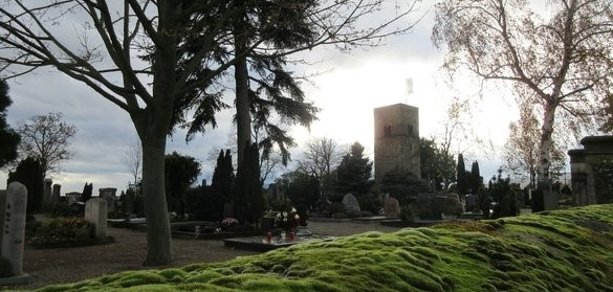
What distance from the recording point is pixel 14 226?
9289 mm

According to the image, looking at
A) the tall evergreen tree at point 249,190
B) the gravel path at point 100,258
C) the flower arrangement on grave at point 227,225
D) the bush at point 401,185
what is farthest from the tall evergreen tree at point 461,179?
the gravel path at point 100,258

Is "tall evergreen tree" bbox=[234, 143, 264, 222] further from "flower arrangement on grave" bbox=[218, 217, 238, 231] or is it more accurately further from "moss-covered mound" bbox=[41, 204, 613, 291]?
"moss-covered mound" bbox=[41, 204, 613, 291]

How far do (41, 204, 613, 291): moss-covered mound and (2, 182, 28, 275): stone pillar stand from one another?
8521mm

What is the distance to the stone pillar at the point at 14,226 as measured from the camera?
29.7ft

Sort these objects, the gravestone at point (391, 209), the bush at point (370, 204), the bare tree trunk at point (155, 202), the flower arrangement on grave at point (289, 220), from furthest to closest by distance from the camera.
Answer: the bush at point (370, 204), the gravestone at point (391, 209), the flower arrangement on grave at point (289, 220), the bare tree trunk at point (155, 202)

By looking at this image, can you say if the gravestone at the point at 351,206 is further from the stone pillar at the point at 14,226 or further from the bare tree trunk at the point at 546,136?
the stone pillar at the point at 14,226

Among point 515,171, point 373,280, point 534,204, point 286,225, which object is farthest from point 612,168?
point 515,171

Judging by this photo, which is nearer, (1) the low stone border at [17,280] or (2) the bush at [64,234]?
(1) the low stone border at [17,280]

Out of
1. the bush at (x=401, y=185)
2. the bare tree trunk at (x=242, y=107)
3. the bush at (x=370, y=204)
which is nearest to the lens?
the bare tree trunk at (x=242, y=107)

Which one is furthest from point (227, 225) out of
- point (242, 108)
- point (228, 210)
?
point (242, 108)

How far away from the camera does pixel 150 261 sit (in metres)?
10.1

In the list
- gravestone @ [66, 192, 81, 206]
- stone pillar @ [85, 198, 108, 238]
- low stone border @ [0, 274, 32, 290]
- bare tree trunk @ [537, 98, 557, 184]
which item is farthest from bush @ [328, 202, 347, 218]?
gravestone @ [66, 192, 81, 206]

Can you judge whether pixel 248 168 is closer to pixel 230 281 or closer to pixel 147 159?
pixel 147 159

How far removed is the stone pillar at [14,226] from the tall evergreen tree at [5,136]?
2182 cm
